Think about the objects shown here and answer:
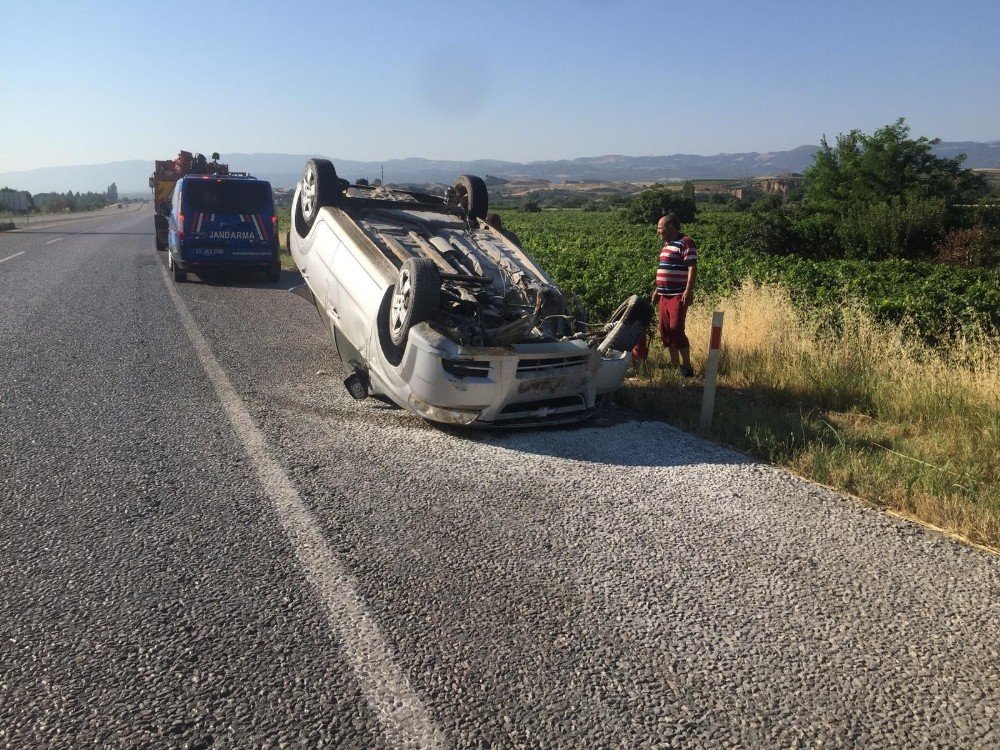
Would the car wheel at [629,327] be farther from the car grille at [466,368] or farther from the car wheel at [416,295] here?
the car wheel at [416,295]

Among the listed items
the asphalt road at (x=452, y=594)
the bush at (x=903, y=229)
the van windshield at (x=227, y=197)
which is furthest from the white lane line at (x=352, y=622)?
the bush at (x=903, y=229)

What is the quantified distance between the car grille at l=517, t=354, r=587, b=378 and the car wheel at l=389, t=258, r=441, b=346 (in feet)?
2.77

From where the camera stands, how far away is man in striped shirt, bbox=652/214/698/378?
814 cm

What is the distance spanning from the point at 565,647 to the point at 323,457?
2.76m

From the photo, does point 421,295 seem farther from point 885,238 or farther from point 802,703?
point 885,238

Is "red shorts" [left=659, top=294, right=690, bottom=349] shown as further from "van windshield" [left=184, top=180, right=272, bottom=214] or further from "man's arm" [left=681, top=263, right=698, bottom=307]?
"van windshield" [left=184, top=180, right=272, bottom=214]

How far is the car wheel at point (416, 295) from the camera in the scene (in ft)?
20.1

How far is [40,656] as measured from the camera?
122 inches

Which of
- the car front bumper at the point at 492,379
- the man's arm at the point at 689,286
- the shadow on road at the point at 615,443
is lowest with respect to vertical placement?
the shadow on road at the point at 615,443

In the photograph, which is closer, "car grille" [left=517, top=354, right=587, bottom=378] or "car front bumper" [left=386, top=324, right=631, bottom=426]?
"car front bumper" [left=386, top=324, right=631, bottom=426]

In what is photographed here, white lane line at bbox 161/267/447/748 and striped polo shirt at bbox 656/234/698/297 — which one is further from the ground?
striped polo shirt at bbox 656/234/698/297

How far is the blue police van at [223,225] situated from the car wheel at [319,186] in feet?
22.2

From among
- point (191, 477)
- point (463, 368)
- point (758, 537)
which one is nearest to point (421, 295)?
point (463, 368)

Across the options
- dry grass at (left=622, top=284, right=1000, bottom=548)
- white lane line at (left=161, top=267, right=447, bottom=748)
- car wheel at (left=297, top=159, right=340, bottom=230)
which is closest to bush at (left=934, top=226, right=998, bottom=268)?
dry grass at (left=622, top=284, right=1000, bottom=548)
